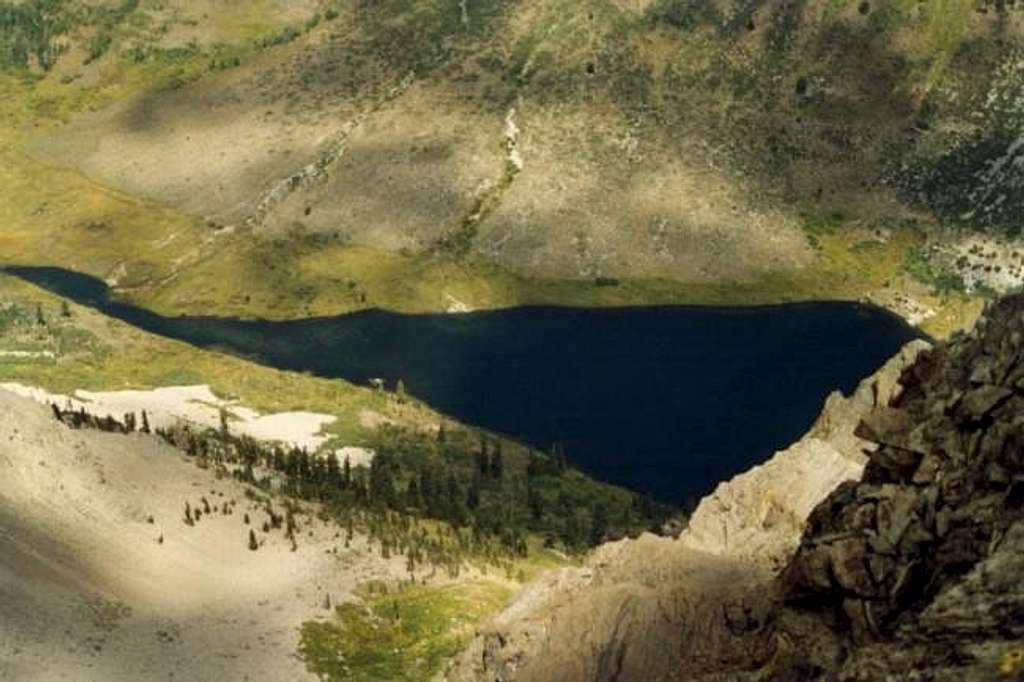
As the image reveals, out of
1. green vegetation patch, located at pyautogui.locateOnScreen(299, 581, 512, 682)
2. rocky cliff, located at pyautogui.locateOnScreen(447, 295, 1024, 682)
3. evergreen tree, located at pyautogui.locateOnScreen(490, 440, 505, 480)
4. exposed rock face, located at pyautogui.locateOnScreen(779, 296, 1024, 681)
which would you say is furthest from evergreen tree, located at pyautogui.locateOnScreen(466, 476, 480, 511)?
exposed rock face, located at pyautogui.locateOnScreen(779, 296, 1024, 681)

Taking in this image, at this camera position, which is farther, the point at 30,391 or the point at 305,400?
the point at 305,400

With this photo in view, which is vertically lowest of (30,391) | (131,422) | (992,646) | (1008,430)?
(30,391)

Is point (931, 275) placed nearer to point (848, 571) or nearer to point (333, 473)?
point (333, 473)

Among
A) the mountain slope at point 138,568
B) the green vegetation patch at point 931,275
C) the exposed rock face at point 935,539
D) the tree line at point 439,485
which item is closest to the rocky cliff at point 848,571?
the exposed rock face at point 935,539

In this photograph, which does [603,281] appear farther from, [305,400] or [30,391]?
[30,391]

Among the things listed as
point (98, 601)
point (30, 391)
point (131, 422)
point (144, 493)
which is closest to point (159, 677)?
point (98, 601)

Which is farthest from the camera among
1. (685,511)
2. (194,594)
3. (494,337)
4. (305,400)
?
(494,337)

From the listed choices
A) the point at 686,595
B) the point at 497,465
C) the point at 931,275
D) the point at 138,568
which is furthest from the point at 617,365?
the point at 686,595
